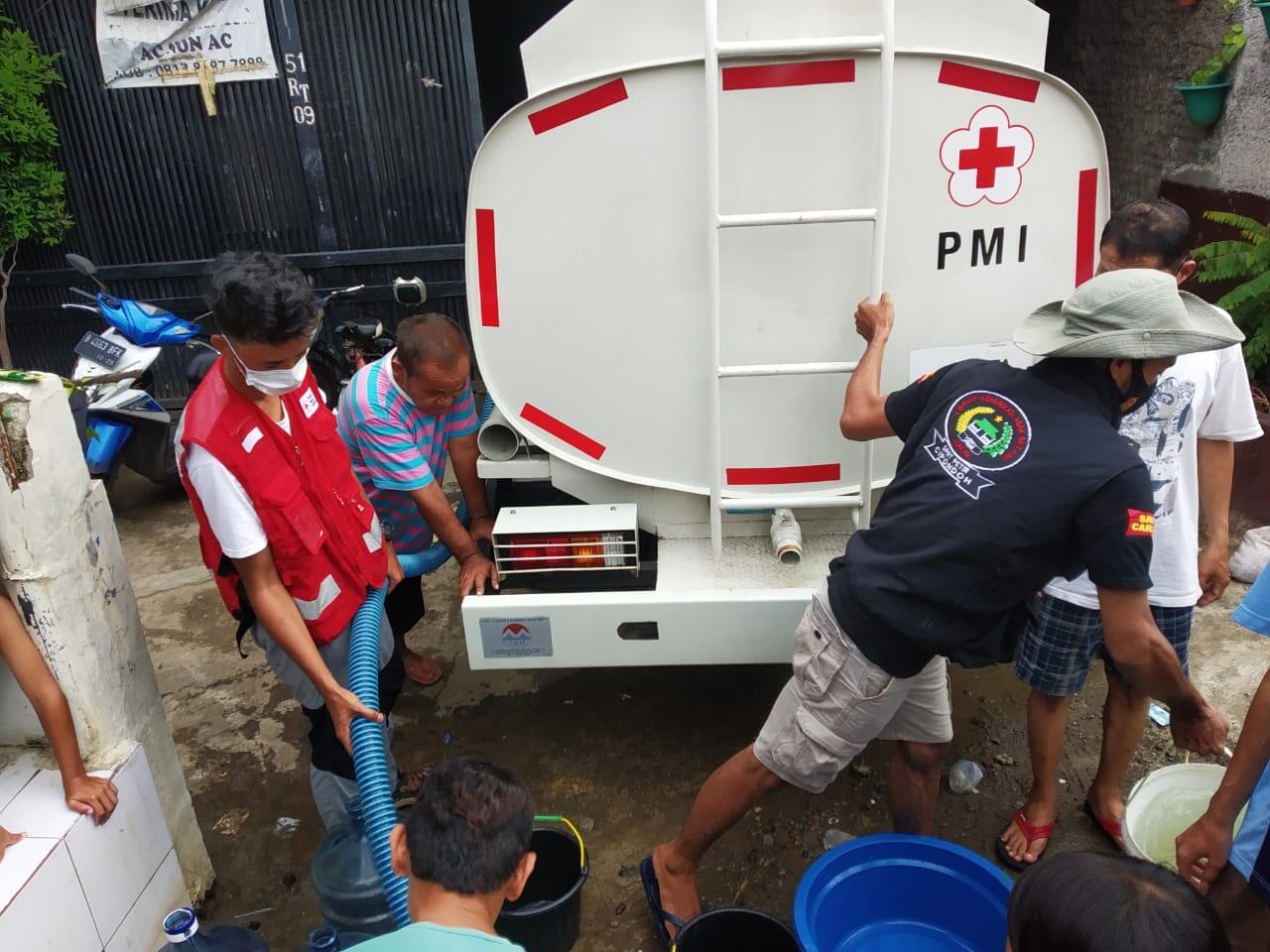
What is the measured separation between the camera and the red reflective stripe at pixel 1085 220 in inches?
93.5

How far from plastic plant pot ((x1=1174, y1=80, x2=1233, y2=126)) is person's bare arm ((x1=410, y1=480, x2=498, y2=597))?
4.92m

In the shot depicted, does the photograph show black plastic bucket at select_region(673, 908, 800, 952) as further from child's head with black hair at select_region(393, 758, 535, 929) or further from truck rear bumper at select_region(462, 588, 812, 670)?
child's head with black hair at select_region(393, 758, 535, 929)

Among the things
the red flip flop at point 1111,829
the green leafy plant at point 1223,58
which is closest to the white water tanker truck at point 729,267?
the red flip flop at point 1111,829

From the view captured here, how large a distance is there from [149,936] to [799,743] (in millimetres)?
1722

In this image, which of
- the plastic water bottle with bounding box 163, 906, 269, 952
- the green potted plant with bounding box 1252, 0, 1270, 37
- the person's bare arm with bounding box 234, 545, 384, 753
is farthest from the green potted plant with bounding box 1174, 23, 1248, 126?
the plastic water bottle with bounding box 163, 906, 269, 952

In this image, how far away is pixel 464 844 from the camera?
138 centimetres

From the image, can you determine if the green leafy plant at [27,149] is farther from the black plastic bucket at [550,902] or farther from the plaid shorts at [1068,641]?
the plaid shorts at [1068,641]

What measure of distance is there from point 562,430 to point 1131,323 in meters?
1.48

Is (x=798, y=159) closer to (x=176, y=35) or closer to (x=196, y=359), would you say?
(x=196, y=359)

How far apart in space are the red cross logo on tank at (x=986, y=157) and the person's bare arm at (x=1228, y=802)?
4.30ft

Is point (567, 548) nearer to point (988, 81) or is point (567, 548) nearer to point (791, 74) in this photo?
point (791, 74)

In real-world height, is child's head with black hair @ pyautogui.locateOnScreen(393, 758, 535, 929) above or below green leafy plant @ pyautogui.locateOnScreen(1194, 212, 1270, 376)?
below

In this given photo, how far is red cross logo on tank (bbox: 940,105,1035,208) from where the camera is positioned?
2246mm

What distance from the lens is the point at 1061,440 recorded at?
5.65 ft
